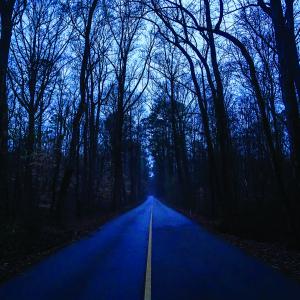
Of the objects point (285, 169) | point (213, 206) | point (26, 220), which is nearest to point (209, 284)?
point (26, 220)

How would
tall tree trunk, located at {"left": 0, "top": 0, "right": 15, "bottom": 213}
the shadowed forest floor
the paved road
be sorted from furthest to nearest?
tall tree trunk, located at {"left": 0, "top": 0, "right": 15, "bottom": 213}
the shadowed forest floor
the paved road

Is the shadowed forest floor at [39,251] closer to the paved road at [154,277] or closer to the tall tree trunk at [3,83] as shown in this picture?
the paved road at [154,277]

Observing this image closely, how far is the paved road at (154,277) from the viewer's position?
636cm

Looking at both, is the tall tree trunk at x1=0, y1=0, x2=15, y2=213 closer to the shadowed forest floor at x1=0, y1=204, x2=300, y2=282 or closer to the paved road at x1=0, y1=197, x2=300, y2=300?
the shadowed forest floor at x1=0, y1=204, x2=300, y2=282

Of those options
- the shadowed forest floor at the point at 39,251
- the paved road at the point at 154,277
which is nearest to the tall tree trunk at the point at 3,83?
the shadowed forest floor at the point at 39,251

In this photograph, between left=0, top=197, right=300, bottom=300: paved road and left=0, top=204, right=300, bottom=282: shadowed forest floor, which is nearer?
left=0, top=197, right=300, bottom=300: paved road

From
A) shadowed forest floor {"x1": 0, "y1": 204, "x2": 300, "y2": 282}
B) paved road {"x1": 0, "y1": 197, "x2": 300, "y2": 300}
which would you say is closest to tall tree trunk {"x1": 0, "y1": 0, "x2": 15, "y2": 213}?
shadowed forest floor {"x1": 0, "y1": 204, "x2": 300, "y2": 282}

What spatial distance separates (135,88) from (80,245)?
2611 centimetres

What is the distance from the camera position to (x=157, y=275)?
7.88 metres

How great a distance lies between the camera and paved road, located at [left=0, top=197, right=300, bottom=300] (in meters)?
6.36

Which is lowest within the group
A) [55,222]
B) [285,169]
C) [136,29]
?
[55,222]

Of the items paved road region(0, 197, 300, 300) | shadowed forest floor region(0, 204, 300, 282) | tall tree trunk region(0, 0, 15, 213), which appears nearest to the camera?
paved road region(0, 197, 300, 300)

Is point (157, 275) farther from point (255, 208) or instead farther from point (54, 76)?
point (54, 76)

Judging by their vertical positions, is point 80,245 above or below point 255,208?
below
